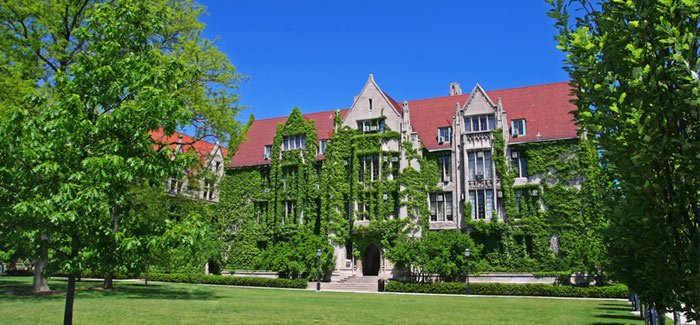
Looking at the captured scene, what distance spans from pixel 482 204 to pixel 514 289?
809 centimetres

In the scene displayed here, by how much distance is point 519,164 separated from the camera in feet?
129

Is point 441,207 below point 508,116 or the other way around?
below

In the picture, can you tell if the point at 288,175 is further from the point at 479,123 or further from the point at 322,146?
the point at 479,123

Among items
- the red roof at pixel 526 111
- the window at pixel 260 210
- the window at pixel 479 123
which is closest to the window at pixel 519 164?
the red roof at pixel 526 111

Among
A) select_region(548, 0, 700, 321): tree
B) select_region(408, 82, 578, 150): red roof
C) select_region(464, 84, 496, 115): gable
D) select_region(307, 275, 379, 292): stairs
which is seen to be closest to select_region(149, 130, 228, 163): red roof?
select_region(548, 0, 700, 321): tree

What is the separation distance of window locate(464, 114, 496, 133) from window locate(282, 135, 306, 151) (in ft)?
49.4

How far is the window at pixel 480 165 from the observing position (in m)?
40.1

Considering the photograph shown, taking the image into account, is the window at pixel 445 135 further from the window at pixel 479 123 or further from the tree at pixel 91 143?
the tree at pixel 91 143

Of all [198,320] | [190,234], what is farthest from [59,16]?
[190,234]

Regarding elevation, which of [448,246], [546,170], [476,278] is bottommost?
[476,278]

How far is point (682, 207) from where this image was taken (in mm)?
4762

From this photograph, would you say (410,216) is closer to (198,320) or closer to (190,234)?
(198,320)

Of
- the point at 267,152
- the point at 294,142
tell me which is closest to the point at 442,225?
the point at 294,142

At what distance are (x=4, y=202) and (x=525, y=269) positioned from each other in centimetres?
3441
